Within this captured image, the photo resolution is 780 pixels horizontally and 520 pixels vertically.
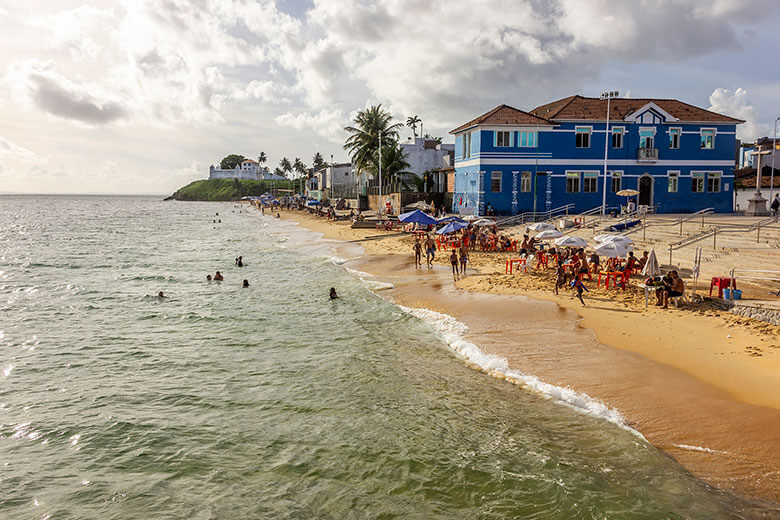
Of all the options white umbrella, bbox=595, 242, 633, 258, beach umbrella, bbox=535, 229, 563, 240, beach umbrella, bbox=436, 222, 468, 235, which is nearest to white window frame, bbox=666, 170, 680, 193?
beach umbrella, bbox=436, 222, 468, 235

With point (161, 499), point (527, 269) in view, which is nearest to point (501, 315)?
point (527, 269)

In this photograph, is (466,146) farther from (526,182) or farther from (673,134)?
(673,134)

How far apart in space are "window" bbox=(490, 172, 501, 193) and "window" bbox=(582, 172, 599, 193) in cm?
735

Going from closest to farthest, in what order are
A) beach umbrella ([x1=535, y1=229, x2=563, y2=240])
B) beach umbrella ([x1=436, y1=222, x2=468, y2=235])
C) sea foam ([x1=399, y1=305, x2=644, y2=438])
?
sea foam ([x1=399, y1=305, x2=644, y2=438]) < beach umbrella ([x1=535, y1=229, x2=563, y2=240]) < beach umbrella ([x1=436, y1=222, x2=468, y2=235])

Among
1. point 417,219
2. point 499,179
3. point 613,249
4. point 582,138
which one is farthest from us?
point 582,138

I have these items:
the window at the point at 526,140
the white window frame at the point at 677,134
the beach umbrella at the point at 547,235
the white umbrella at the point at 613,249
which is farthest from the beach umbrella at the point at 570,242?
the white window frame at the point at 677,134

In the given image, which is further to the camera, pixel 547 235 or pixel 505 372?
pixel 547 235

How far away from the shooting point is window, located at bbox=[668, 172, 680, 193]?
45312 mm

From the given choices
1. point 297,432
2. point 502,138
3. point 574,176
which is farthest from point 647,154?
point 297,432

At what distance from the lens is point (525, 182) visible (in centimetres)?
4494

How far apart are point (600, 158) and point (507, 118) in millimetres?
8687

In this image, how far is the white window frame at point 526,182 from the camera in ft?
147

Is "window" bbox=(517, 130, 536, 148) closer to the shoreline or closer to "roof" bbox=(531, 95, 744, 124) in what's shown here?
"roof" bbox=(531, 95, 744, 124)

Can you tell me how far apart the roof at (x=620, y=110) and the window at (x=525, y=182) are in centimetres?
507
